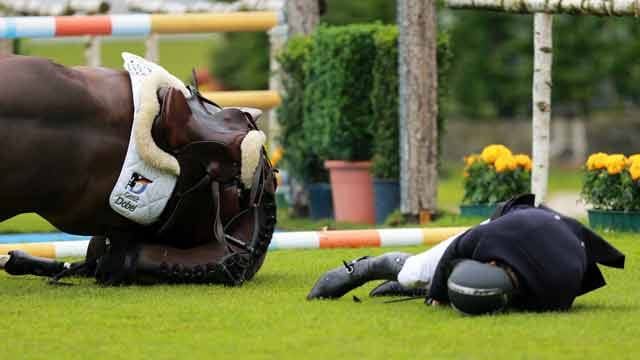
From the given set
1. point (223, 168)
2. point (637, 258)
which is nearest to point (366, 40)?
point (637, 258)

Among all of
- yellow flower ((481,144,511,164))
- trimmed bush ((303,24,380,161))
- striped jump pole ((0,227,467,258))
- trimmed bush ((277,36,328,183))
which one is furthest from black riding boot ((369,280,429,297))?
trimmed bush ((277,36,328,183))

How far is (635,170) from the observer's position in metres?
9.77

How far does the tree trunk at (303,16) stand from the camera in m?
13.6

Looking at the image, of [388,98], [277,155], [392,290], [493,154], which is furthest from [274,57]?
[392,290]

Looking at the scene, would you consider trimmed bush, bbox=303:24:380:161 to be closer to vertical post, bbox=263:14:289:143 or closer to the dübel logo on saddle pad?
vertical post, bbox=263:14:289:143

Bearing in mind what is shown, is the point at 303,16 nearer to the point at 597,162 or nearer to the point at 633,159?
the point at 597,162

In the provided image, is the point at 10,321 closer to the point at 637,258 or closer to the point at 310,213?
the point at 637,258

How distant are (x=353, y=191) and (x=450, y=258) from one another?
6.33m

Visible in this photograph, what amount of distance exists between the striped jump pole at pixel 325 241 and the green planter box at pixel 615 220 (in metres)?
1.62

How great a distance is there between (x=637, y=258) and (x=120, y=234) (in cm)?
246

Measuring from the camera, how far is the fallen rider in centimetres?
620

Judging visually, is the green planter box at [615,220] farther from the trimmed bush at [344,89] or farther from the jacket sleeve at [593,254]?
the jacket sleeve at [593,254]

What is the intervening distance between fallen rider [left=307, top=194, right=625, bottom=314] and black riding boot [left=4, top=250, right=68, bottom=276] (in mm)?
1799

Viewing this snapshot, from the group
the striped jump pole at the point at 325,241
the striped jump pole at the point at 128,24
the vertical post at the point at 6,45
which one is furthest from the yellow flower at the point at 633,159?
the vertical post at the point at 6,45
